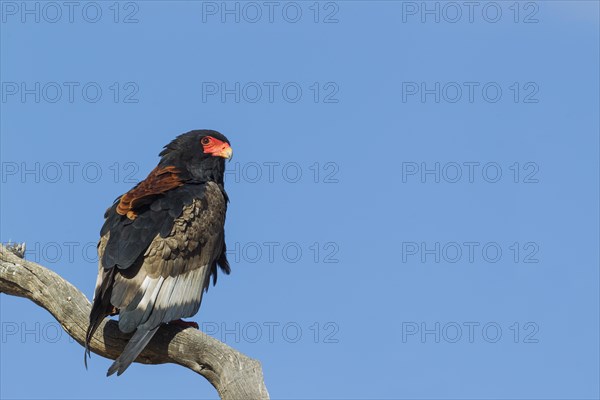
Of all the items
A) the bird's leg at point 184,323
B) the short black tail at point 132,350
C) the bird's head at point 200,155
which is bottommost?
the short black tail at point 132,350

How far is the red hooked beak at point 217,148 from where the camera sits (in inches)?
404

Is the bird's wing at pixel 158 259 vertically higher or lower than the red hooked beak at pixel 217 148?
lower

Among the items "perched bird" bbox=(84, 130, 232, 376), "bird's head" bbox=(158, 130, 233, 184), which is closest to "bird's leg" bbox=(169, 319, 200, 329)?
"perched bird" bbox=(84, 130, 232, 376)

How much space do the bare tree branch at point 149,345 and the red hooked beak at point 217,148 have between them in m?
2.47

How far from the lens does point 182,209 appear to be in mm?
9031

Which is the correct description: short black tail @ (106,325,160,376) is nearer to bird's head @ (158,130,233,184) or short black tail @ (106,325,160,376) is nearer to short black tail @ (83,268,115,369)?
short black tail @ (83,268,115,369)

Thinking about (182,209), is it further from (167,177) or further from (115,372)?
(115,372)

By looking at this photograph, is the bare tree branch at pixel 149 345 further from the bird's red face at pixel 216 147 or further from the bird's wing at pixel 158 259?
the bird's red face at pixel 216 147

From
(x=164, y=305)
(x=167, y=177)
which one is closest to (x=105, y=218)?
(x=167, y=177)

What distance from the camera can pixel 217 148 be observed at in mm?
10305

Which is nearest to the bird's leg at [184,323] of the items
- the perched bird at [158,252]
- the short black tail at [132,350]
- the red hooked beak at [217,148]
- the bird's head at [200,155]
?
the perched bird at [158,252]

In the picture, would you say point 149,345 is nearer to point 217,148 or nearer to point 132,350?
point 132,350

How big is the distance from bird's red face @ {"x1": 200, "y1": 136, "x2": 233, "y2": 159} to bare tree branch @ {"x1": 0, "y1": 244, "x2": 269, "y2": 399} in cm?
247

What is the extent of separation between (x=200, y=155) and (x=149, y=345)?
274 centimetres
